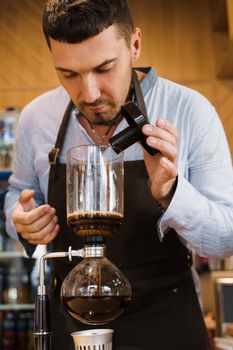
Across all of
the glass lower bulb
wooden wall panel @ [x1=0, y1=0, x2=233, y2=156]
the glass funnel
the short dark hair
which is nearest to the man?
the short dark hair

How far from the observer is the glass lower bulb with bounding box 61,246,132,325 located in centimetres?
89

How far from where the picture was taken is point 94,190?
3.18 feet

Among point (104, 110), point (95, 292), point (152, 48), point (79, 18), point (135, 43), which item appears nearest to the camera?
point (95, 292)

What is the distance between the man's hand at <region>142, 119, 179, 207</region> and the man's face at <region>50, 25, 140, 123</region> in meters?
0.26

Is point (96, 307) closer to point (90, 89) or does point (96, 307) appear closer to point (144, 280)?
point (144, 280)

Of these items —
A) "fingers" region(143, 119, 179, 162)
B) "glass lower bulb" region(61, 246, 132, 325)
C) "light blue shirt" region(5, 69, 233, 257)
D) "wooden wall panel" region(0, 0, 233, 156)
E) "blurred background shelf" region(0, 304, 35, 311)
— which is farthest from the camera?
"wooden wall panel" region(0, 0, 233, 156)

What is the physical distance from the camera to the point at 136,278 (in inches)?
51.5

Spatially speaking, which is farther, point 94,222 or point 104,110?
point 104,110

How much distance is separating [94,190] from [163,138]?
167mm

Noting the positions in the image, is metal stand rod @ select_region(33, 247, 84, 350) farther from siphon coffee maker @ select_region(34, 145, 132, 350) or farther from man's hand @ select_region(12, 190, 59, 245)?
man's hand @ select_region(12, 190, 59, 245)

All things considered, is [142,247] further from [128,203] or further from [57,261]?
[57,261]

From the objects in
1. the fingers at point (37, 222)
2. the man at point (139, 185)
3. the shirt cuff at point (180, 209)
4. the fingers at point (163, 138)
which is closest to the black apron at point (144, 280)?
the man at point (139, 185)

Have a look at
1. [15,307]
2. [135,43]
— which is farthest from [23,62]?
[135,43]

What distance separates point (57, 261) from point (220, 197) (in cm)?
44
